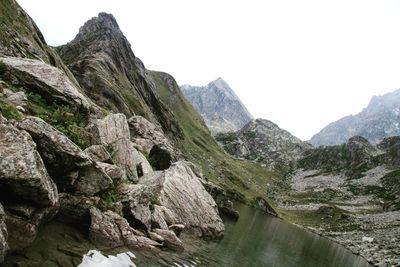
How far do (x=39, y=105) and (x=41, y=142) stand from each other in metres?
14.5

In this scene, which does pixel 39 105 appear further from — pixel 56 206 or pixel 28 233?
pixel 28 233

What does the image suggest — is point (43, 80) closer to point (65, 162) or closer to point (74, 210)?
point (65, 162)

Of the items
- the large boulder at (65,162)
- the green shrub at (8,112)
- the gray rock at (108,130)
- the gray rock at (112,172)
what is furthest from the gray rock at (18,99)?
the large boulder at (65,162)

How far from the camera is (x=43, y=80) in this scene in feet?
124

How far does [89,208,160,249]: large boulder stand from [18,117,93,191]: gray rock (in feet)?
10.6

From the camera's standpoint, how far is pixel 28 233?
19.5 m

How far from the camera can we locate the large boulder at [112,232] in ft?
80.5

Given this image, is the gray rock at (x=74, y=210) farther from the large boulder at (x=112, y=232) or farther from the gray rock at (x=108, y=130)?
the gray rock at (x=108, y=130)

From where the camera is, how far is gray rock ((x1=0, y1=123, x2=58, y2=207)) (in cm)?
1809

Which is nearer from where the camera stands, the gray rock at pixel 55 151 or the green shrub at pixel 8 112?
the gray rock at pixel 55 151

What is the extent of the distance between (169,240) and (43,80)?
67.8 feet

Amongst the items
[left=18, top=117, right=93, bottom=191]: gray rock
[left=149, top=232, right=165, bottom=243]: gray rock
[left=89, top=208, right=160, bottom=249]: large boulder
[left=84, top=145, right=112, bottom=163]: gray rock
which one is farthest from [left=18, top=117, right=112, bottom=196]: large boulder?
[left=149, top=232, right=165, bottom=243]: gray rock

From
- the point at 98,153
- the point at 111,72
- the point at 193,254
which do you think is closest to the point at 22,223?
the point at 98,153

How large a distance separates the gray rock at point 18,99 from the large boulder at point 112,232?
497 inches
